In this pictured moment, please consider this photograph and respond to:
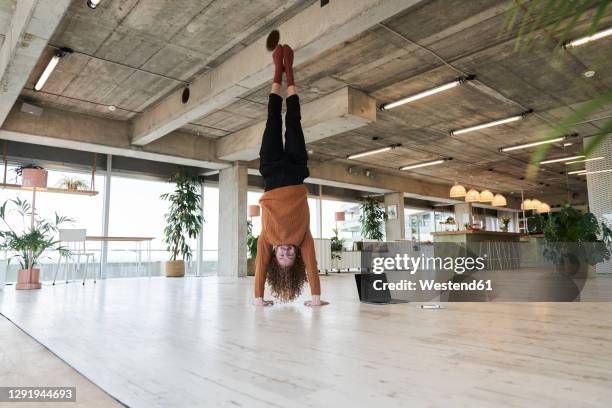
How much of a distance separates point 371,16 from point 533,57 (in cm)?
319

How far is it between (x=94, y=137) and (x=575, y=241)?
9.33m

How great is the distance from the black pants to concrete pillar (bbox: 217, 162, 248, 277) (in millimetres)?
6296

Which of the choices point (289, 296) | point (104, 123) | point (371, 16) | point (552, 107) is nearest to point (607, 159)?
point (552, 107)

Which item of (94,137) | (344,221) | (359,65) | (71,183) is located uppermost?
(359,65)

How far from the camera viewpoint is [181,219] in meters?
10.4

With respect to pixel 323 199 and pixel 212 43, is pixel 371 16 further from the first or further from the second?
pixel 323 199

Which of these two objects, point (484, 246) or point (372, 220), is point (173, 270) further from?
point (484, 246)

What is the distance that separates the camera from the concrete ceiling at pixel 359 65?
486 cm

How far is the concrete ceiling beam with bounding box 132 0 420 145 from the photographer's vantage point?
4156 millimetres

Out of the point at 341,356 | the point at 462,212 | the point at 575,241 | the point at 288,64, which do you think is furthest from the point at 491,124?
the point at 462,212

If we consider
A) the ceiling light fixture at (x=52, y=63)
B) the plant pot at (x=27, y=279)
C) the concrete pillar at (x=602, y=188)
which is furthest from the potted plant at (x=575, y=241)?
the plant pot at (x=27, y=279)

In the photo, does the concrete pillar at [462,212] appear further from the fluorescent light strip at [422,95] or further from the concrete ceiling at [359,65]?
the fluorescent light strip at [422,95]

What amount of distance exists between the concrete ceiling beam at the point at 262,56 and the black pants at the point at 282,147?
124cm

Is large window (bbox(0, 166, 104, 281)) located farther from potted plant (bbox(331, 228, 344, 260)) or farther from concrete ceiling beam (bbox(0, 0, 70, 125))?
potted plant (bbox(331, 228, 344, 260))
